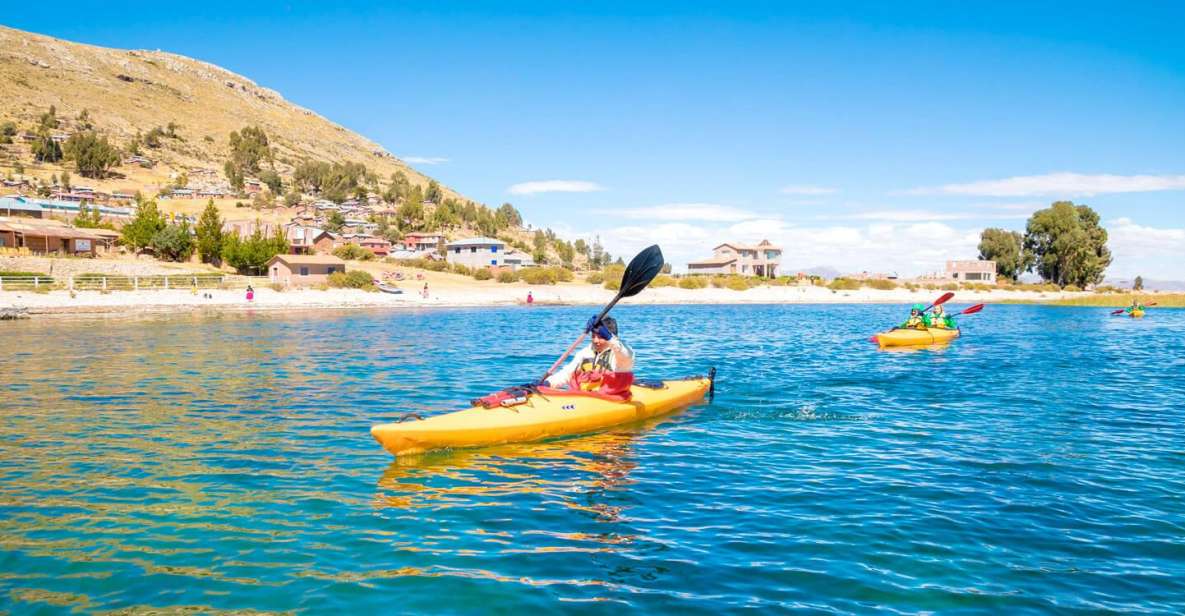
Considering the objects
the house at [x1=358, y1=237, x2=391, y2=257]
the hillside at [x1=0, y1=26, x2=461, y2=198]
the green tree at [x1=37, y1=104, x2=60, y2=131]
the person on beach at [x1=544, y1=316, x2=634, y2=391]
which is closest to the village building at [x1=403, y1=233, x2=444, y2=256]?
the house at [x1=358, y1=237, x2=391, y2=257]

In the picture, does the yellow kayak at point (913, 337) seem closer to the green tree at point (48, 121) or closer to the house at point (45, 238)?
the house at point (45, 238)

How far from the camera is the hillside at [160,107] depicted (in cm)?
10775

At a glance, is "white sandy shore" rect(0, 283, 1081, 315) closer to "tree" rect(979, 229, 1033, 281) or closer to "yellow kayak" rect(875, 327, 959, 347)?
"tree" rect(979, 229, 1033, 281)

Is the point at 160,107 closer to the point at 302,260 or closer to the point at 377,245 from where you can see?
the point at 377,245

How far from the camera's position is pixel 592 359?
12805mm

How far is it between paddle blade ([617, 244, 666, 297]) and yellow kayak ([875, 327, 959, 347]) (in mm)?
14857

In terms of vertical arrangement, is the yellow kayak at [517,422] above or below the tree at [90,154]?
below

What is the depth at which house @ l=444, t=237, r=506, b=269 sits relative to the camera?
83312 mm

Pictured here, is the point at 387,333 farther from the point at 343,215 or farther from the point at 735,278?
the point at 343,215

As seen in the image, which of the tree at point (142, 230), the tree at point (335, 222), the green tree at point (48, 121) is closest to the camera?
the tree at point (142, 230)

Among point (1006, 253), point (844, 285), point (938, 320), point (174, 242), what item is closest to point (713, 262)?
point (844, 285)

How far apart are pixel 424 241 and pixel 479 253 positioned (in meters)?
8.69

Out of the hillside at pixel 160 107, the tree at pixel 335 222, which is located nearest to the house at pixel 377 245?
the tree at pixel 335 222

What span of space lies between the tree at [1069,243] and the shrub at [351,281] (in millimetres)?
71867
